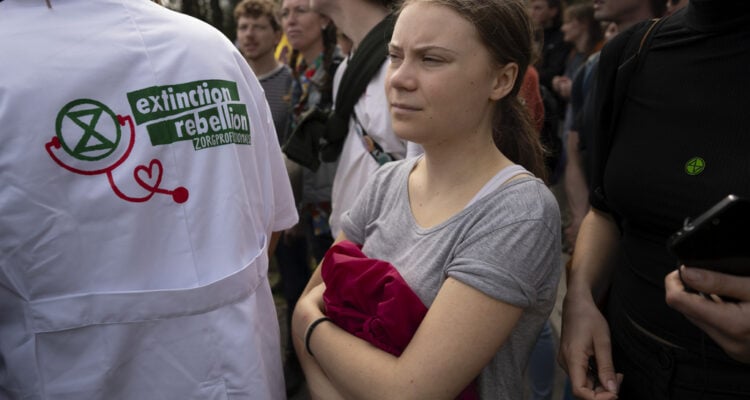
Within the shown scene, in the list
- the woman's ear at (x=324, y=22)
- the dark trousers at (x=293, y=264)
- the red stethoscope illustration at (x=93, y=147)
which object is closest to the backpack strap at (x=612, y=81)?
the red stethoscope illustration at (x=93, y=147)

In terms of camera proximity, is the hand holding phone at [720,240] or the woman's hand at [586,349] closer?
the hand holding phone at [720,240]

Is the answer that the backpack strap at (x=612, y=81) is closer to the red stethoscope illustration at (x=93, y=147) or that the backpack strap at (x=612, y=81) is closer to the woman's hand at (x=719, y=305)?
the woman's hand at (x=719, y=305)

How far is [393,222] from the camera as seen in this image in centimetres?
145

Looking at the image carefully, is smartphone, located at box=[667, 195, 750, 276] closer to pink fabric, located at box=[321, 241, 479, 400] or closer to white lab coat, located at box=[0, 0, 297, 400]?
pink fabric, located at box=[321, 241, 479, 400]

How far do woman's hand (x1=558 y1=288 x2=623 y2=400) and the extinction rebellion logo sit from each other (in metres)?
0.95

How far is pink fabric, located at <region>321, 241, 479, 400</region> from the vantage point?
125 centimetres

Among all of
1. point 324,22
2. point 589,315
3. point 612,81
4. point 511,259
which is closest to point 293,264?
point 324,22

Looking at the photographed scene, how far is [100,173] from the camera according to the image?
130cm

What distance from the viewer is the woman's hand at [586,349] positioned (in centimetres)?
137

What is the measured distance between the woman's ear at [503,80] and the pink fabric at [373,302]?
1.52 feet

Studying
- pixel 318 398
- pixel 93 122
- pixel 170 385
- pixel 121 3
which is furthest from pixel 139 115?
pixel 318 398

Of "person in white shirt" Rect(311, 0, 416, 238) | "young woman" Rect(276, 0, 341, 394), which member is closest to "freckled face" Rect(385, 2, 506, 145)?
"person in white shirt" Rect(311, 0, 416, 238)

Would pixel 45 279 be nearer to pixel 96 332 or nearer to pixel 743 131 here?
pixel 96 332

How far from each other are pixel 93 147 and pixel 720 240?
122 cm
